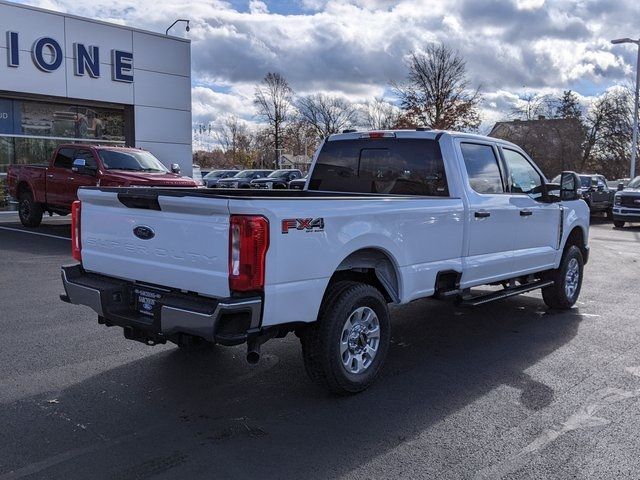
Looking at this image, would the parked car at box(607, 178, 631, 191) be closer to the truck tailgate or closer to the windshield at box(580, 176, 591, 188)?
the windshield at box(580, 176, 591, 188)

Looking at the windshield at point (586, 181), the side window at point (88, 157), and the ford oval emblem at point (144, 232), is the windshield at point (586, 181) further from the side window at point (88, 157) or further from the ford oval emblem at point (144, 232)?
the ford oval emblem at point (144, 232)

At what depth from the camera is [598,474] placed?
11.5 feet

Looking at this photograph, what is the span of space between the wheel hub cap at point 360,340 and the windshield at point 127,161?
9779 mm

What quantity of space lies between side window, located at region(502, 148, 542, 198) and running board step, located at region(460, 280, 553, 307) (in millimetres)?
1034

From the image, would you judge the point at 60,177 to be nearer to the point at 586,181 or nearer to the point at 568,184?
the point at 568,184

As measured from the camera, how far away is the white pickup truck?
12.6 ft

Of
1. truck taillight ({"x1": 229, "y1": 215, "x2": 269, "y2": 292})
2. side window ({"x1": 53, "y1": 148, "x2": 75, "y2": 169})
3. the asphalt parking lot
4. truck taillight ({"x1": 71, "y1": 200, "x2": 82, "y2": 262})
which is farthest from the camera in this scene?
side window ({"x1": 53, "y1": 148, "x2": 75, "y2": 169})

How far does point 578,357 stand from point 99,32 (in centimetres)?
1956

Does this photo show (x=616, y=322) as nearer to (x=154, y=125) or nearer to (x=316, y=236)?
(x=316, y=236)

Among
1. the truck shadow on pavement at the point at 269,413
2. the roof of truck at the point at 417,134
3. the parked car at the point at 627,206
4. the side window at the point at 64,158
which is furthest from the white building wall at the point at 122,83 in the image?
the truck shadow on pavement at the point at 269,413

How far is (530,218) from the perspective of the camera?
672 centimetres

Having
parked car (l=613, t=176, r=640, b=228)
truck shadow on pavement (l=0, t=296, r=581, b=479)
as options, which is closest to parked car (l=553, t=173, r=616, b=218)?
parked car (l=613, t=176, r=640, b=228)

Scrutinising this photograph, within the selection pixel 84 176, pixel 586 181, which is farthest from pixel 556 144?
pixel 84 176

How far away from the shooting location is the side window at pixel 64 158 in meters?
13.6
